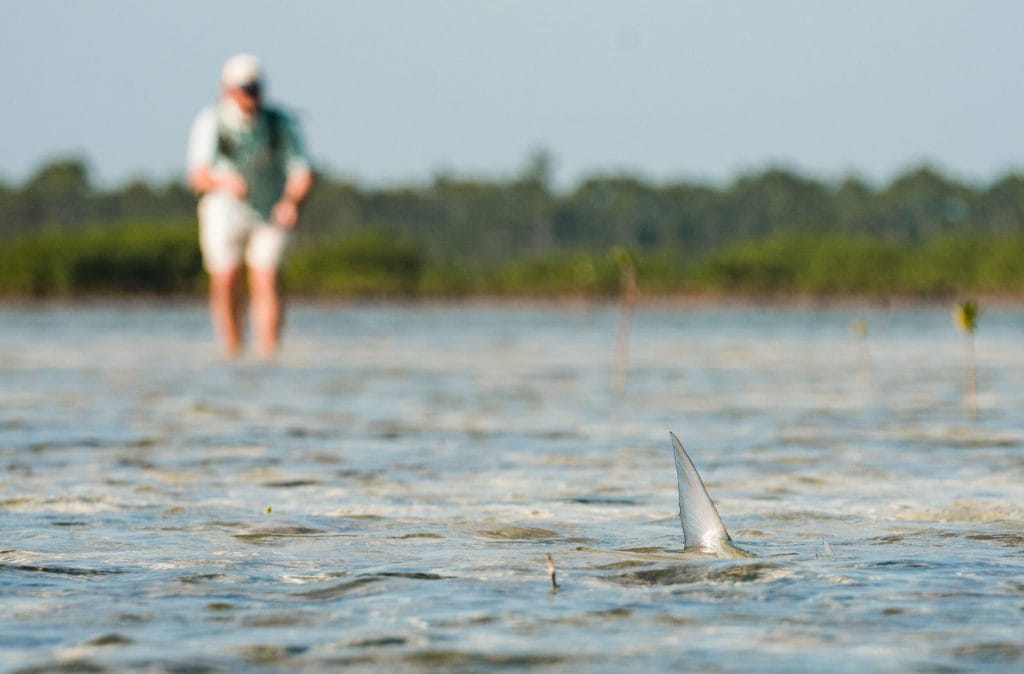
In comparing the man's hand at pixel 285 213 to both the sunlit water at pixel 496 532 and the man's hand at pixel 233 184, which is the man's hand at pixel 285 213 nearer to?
the man's hand at pixel 233 184

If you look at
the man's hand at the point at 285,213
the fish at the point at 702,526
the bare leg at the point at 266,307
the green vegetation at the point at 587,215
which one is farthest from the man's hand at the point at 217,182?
the green vegetation at the point at 587,215

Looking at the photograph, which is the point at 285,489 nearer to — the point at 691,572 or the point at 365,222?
the point at 691,572

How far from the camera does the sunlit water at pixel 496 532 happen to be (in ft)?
9.59

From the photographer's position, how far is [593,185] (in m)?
195

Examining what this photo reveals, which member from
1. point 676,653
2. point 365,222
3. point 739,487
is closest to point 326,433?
point 739,487

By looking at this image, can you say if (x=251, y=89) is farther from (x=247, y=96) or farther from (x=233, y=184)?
(x=233, y=184)

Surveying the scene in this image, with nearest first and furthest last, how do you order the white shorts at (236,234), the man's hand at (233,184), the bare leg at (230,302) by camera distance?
1. the man's hand at (233,184)
2. the white shorts at (236,234)
3. the bare leg at (230,302)

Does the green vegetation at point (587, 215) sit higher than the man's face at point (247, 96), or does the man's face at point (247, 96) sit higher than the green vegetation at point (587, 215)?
the green vegetation at point (587, 215)

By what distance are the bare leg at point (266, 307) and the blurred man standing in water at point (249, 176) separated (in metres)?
0.01

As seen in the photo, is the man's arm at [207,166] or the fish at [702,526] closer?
the fish at [702,526]

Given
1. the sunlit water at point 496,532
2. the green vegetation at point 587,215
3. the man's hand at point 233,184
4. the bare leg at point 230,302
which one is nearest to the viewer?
the sunlit water at point 496,532

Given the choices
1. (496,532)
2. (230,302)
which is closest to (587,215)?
(230,302)

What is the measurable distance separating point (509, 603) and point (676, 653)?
55 cm

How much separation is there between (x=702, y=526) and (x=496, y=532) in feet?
2.36
